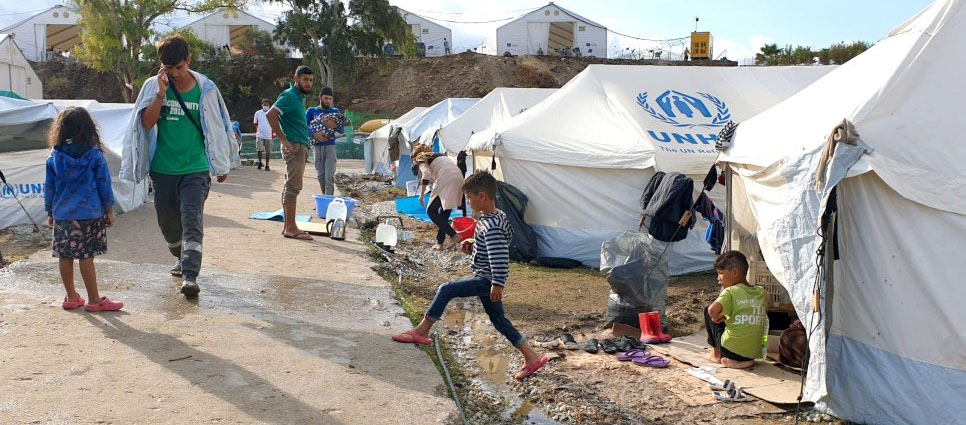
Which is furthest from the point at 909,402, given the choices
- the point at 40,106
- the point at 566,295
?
the point at 40,106

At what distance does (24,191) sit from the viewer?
30.7 ft

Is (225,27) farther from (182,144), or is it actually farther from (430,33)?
(182,144)

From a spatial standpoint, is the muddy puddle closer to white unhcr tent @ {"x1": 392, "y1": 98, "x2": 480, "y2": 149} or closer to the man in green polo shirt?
the man in green polo shirt

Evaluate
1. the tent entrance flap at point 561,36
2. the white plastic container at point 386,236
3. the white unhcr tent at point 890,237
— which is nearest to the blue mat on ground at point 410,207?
the white plastic container at point 386,236

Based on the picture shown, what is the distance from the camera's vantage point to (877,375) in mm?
4648

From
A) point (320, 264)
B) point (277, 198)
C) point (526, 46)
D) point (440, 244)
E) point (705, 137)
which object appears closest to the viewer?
point (320, 264)

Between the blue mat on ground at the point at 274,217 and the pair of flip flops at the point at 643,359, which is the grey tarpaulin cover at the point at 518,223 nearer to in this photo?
the blue mat on ground at the point at 274,217

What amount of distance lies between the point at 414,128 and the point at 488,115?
334 cm

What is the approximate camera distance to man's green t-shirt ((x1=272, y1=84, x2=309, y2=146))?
859cm

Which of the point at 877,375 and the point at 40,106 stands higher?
the point at 40,106

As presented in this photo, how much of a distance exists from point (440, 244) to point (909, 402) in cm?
658

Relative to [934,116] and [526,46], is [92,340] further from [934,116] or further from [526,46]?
[526,46]

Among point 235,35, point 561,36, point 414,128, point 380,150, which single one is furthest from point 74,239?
point 561,36

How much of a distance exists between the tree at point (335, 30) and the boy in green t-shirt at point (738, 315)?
3910cm
